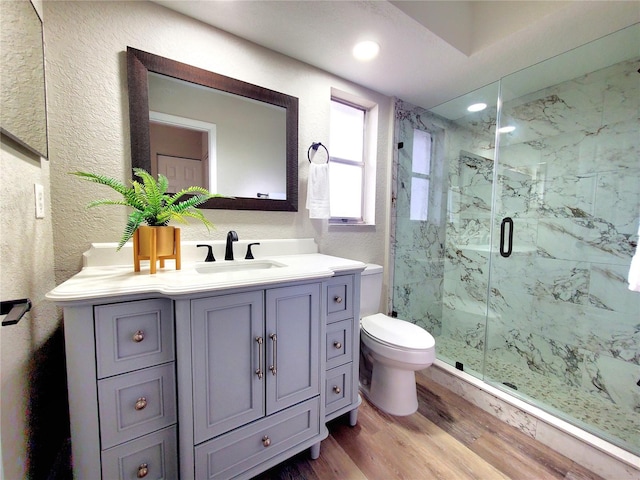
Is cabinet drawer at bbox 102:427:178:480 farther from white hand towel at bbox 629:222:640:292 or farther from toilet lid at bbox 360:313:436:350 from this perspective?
white hand towel at bbox 629:222:640:292

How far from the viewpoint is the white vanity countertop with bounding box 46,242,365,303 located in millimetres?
793

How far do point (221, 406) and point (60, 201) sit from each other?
43.6 inches

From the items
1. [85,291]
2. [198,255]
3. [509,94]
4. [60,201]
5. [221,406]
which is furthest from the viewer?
[509,94]

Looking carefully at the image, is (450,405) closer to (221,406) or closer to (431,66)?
(221,406)

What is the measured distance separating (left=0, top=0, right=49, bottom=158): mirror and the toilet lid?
5.75 ft

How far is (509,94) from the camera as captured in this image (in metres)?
1.94

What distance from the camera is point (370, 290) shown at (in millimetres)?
1835

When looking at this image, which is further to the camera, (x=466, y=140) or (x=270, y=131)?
(x=466, y=140)

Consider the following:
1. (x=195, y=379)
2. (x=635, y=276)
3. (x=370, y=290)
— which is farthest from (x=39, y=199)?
(x=635, y=276)

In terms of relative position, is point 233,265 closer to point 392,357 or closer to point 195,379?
point 195,379

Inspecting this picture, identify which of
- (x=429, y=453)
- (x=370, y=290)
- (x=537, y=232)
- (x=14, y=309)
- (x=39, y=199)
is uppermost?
(x=39, y=199)

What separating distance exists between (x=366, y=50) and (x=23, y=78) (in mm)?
1549

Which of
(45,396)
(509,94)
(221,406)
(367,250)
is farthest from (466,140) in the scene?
(45,396)

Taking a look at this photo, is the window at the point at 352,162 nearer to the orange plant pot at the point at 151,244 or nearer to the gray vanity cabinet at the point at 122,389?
the orange plant pot at the point at 151,244
